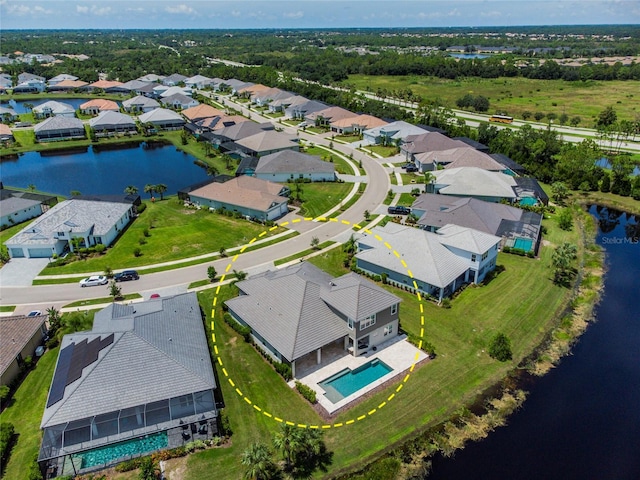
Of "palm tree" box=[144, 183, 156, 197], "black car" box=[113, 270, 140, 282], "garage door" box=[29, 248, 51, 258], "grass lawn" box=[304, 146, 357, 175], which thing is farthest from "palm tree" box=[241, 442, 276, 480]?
"grass lawn" box=[304, 146, 357, 175]

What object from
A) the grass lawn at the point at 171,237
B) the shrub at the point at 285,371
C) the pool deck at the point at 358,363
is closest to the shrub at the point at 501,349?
the pool deck at the point at 358,363

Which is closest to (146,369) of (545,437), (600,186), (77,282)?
(77,282)

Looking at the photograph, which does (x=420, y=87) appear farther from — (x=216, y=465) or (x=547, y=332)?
(x=216, y=465)

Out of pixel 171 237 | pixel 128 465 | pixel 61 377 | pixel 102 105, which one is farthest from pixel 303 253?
pixel 102 105

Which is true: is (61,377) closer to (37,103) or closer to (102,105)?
(102,105)

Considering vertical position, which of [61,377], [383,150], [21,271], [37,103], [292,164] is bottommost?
[37,103]

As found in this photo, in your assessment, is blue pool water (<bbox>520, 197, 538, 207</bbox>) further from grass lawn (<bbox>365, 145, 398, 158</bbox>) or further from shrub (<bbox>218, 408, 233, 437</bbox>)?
shrub (<bbox>218, 408, 233, 437</bbox>)

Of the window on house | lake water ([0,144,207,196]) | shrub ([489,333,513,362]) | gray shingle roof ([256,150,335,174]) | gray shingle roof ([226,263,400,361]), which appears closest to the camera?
gray shingle roof ([226,263,400,361])
